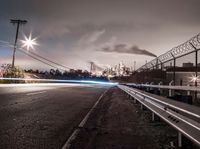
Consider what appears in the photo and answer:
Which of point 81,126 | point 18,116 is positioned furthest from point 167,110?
point 18,116

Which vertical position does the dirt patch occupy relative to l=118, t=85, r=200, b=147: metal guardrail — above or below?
below

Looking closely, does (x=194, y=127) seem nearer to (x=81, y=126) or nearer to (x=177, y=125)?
(x=177, y=125)

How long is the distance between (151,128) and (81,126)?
2.07 m

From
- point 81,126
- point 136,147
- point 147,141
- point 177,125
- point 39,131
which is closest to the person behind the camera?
point 177,125

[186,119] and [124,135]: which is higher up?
[186,119]

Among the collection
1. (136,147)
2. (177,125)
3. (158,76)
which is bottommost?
(136,147)

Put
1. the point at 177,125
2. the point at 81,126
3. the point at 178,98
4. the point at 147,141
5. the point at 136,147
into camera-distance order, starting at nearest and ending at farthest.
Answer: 1. the point at 177,125
2. the point at 136,147
3. the point at 147,141
4. the point at 81,126
5. the point at 178,98

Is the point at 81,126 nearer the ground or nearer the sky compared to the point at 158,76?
nearer the ground

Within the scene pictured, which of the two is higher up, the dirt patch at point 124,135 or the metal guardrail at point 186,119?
the metal guardrail at point 186,119

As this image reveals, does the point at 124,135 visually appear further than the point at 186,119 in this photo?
Yes

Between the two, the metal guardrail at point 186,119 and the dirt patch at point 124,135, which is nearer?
the metal guardrail at point 186,119

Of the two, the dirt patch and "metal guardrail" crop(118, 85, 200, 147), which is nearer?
"metal guardrail" crop(118, 85, 200, 147)

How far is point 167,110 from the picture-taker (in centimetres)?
708

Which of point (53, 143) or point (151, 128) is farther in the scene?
point (151, 128)
